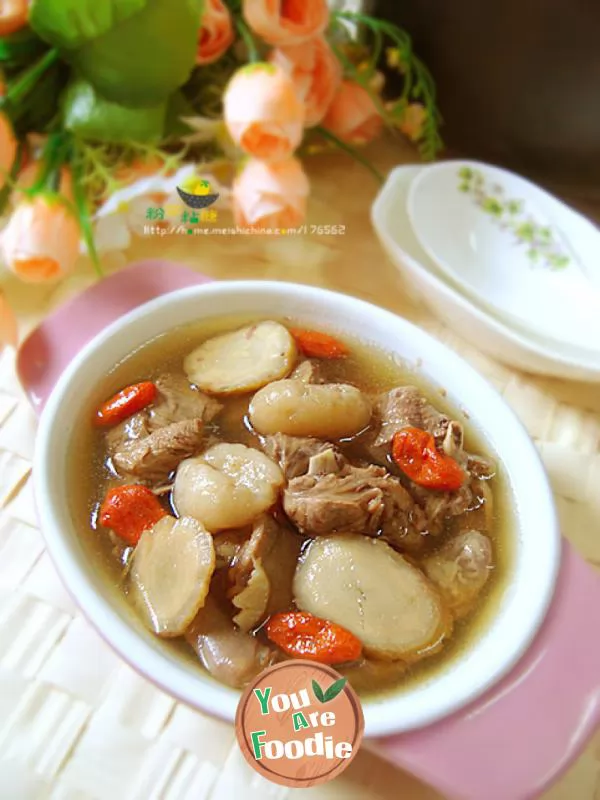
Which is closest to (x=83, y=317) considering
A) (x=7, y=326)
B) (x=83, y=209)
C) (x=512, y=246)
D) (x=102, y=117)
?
(x=7, y=326)

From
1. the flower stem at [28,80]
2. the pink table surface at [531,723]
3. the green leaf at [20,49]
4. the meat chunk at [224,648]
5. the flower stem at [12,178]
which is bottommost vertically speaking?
the pink table surface at [531,723]

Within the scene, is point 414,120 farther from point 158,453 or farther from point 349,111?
point 158,453

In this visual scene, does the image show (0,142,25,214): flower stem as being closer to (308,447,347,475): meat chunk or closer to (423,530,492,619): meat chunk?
(308,447,347,475): meat chunk

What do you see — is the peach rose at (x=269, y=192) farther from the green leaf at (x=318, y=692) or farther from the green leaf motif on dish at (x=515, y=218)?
the green leaf at (x=318, y=692)

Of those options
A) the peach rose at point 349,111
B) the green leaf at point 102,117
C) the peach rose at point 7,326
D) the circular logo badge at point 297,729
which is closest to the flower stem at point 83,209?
the green leaf at point 102,117

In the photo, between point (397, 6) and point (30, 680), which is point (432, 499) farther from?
point (397, 6)
